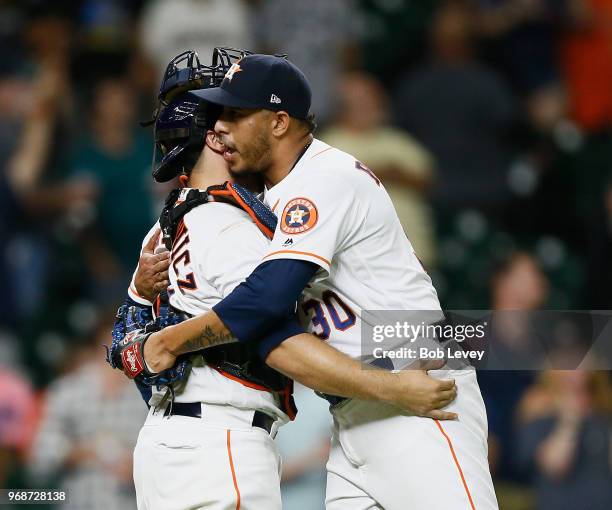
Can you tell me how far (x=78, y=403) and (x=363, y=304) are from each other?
345 cm

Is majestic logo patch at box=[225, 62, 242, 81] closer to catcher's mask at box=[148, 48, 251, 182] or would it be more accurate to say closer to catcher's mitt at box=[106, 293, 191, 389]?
catcher's mask at box=[148, 48, 251, 182]

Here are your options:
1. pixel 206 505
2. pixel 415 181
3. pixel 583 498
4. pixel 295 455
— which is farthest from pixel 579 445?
pixel 206 505

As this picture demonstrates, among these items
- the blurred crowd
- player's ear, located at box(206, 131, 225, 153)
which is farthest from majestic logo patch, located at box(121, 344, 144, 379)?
the blurred crowd

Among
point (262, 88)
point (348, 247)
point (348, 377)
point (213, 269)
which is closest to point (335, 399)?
point (348, 377)

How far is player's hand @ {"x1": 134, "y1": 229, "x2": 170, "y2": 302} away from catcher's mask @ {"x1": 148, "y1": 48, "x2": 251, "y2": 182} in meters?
0.27

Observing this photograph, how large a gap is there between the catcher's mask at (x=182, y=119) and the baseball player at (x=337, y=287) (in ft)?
0.28

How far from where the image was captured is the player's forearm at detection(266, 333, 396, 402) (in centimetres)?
340

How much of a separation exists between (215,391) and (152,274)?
1.56 ft

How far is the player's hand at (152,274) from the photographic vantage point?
3.71m

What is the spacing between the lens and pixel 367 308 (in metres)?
3.58

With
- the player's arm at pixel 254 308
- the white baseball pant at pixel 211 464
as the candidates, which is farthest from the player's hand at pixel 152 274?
the white baseball pant at pixel 211 464

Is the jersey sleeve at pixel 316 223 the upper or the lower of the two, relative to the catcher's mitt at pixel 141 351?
upper

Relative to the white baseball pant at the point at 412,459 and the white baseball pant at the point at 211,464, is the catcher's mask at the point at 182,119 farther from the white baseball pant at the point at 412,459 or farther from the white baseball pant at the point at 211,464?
the white baseball pant at the point at 412,459

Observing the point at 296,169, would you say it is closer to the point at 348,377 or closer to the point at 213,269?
the point at 213,269
